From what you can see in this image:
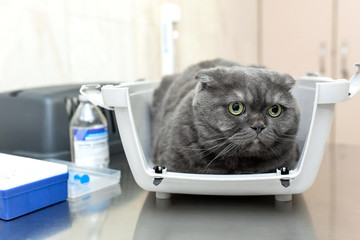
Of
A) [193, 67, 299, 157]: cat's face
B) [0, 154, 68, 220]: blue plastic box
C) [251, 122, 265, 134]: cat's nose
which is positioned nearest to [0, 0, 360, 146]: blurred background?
[0, 154, 68, 220]: blue plastic box

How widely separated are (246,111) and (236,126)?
0.15 feet

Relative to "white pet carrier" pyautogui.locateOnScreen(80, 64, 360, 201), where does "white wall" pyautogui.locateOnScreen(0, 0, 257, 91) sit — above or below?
above

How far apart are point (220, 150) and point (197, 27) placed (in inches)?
80.4

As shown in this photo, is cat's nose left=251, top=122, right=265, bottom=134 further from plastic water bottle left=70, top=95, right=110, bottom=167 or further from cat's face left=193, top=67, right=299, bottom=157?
plastic water bottle left=70, top=95, right=110, bottom=167

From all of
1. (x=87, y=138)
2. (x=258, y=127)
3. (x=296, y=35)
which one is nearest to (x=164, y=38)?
(x=87, y=138)

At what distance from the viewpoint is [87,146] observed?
1194mm

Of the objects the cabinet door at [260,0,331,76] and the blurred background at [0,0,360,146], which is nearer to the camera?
the blurred background at [0,0,360,146]

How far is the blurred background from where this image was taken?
1.54 meters

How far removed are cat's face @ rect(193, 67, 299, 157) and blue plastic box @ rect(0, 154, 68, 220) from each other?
364 mm

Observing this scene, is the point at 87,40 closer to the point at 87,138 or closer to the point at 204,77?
the point at 87,138

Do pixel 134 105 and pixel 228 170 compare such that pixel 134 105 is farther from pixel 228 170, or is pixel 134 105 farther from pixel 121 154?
pixel 121 154

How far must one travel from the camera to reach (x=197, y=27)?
2826 millimetres

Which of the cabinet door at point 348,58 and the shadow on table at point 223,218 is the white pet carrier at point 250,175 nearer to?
the shadow on table at point 223,218

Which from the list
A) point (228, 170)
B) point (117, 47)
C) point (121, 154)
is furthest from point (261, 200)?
point (117, 47)
